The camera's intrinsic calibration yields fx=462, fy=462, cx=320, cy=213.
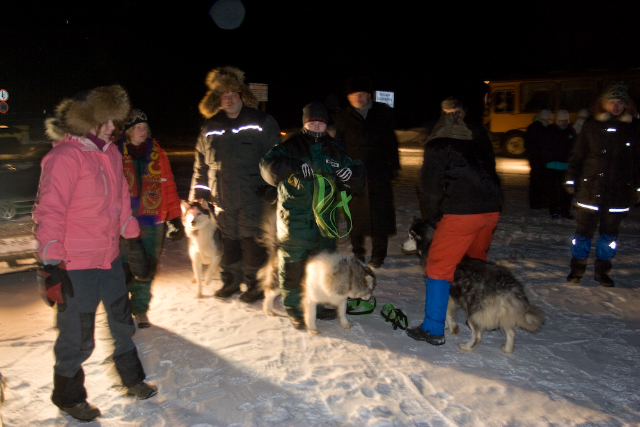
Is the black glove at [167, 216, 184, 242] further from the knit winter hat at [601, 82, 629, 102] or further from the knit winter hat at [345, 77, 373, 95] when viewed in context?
the knit winter hat at [601, 82, 629, 102]

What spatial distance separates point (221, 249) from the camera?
16.5 feet

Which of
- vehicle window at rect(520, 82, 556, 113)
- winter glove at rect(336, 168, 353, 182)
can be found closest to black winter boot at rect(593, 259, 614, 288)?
winter glove at rect(336, 168, 353, 182)

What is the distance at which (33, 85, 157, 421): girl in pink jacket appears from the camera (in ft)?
8.39

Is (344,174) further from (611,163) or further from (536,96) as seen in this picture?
(536,96)

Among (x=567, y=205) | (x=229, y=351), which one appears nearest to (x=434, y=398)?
(x=229, y=351)

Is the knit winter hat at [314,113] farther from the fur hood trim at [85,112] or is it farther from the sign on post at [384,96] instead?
the sign on post at [384,96]

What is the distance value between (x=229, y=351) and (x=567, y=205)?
7.32m

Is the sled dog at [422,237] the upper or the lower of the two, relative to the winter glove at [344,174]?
lower

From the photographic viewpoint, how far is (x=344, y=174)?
12.9 ft

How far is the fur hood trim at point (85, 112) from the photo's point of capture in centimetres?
268

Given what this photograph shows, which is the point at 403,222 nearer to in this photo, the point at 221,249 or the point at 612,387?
the point at 221,249

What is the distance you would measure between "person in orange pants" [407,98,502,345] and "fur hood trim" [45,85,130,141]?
7.45ft

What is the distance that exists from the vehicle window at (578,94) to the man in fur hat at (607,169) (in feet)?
48.6

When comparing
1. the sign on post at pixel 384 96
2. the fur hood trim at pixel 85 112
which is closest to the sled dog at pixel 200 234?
the fur hood trim at pixel 85 112
